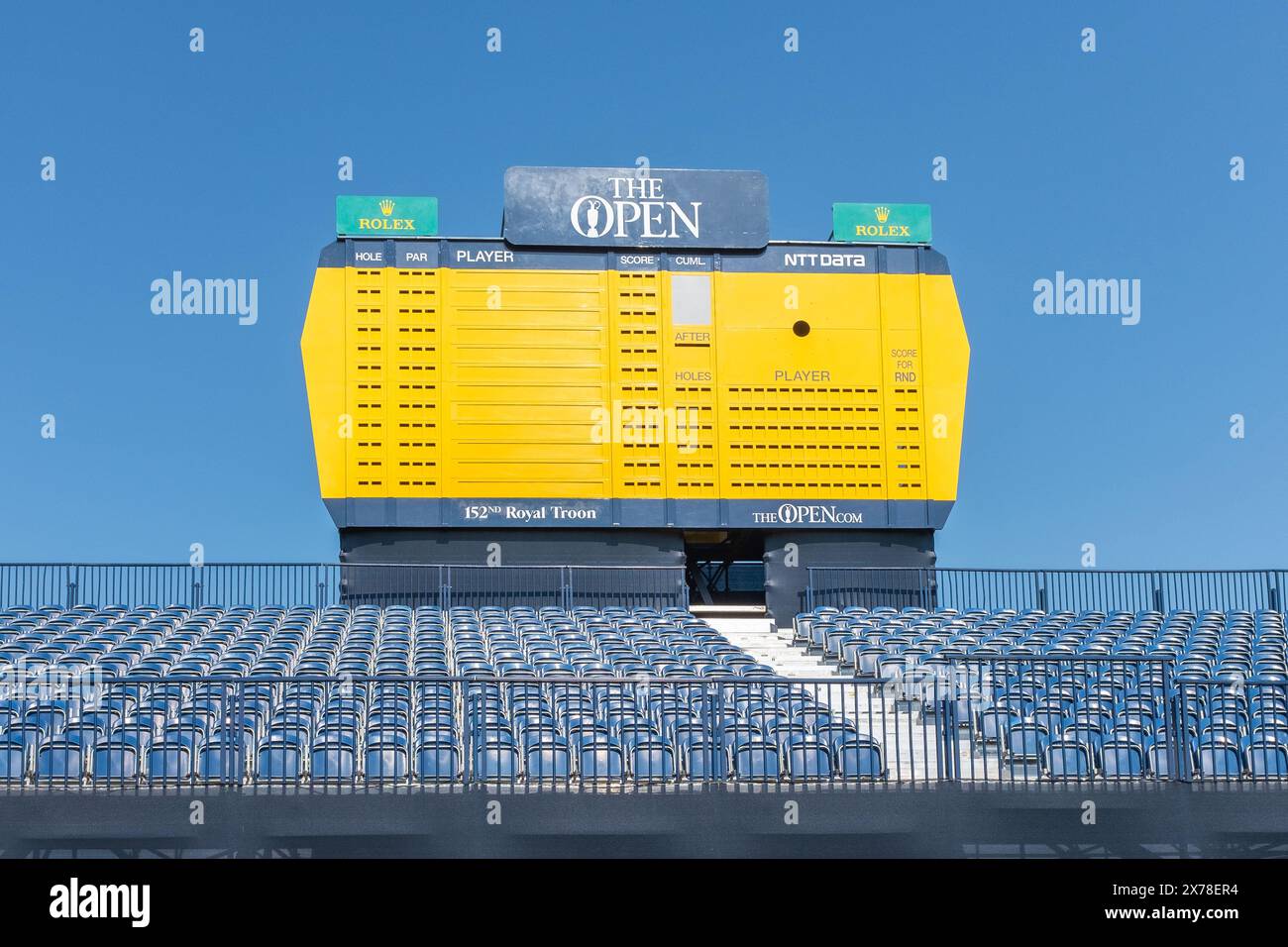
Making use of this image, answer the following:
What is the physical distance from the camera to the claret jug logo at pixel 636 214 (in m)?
22.2

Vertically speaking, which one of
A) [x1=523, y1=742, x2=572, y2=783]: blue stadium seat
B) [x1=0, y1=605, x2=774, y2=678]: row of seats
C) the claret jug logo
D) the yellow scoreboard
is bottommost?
[x1=523, y1=742, x2=572, y2=783]: blue stadium seat

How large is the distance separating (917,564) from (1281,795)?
9.85m

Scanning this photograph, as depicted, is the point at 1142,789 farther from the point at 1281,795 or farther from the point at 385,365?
the point at 385,365

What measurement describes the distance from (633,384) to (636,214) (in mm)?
2484

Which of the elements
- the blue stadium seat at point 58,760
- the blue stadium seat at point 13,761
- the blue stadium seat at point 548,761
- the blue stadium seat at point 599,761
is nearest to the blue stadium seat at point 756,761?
the blue stadium seat at point 599,761

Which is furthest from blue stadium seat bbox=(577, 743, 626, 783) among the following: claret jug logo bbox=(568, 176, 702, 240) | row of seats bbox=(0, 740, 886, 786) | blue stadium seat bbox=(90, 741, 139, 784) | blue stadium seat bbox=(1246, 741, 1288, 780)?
claret jug logo bbox=(568, 176, 702, 240)

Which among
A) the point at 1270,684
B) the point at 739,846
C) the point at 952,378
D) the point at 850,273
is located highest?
the point at 850,273

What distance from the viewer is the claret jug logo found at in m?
22.2

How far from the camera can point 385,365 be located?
21.6m

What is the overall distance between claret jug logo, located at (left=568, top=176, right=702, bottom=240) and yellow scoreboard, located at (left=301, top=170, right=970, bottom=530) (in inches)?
8.6

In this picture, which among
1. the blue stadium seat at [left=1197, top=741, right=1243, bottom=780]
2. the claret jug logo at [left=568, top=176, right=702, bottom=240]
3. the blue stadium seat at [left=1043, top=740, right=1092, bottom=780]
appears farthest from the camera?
the claret jug logo at [left=568, top=176, right=702, bottom=240]

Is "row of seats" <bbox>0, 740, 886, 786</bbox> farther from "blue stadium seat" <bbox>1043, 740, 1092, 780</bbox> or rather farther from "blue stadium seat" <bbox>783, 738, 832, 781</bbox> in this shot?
"blue stadium seat" <bbox>1043, 740, 1092, 780</bbox>
